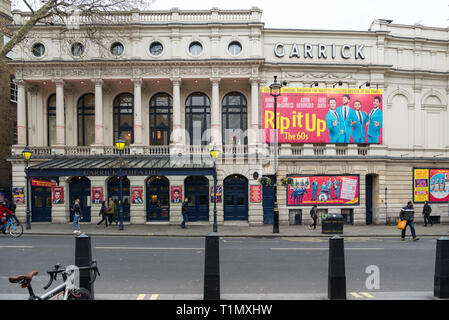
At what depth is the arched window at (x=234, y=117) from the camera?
22109 millimetres

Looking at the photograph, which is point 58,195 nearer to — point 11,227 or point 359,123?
point 11,227

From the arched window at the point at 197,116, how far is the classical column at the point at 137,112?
3660mm

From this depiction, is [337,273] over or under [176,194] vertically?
over

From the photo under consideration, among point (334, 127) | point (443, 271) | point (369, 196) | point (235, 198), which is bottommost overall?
point (369, 196)

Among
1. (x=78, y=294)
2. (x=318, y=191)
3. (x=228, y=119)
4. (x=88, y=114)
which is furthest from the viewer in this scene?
(x=88, y=114)

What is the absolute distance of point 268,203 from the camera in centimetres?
2077

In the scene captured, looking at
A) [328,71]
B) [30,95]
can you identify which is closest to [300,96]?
[328,71]

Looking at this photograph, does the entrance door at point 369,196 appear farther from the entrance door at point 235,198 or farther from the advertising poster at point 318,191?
the entrance door at point 235,198

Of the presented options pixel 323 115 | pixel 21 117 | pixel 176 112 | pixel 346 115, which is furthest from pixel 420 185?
pixel 21 117

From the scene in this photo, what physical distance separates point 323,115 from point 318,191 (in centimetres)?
586

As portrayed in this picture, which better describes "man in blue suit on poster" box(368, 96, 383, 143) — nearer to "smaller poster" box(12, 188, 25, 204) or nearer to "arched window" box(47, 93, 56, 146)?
"arched window" box(47, 93, 56, 146)

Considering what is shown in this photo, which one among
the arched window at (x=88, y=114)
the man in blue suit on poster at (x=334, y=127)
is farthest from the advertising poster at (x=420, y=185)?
the arched window at (x=88, y=114)

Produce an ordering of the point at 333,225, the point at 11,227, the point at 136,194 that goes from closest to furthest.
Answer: the point at 11,227, the point at 333,225, the point at 136,194

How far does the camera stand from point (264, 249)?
11633 mm
